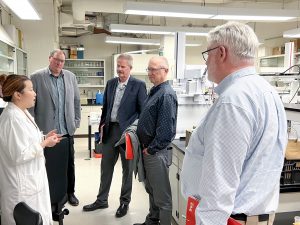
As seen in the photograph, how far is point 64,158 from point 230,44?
5.18 ft

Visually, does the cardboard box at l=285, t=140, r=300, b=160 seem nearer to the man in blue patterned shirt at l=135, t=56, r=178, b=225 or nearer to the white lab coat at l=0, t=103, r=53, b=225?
the man in blue patterned shirt at l=135, t=56, r=178, b=225

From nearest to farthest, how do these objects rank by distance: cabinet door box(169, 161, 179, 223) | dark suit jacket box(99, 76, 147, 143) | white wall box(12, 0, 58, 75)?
1. cabinet door box(169, 161, 179, 223)
2. dark suit jacket box(99, 76, 147, 143)
3. white wall box(12, 0, 58, 75)

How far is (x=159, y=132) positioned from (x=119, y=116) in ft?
2.44

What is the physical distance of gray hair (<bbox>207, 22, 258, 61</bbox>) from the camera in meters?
1.07

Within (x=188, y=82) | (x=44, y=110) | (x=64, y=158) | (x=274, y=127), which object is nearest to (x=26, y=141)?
(x=64, y=158)

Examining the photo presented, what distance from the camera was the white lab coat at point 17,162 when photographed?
1774 mm

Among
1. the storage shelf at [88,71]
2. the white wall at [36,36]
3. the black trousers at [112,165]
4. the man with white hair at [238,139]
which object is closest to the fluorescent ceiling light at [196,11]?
the black trousers at [112,165]

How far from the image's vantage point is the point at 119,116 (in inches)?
117

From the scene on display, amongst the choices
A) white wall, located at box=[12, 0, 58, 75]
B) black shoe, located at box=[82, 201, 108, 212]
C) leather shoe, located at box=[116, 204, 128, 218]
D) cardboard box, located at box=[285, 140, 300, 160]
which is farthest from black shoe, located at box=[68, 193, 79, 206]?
white wall, located at box=[12, 0, 58, 75]

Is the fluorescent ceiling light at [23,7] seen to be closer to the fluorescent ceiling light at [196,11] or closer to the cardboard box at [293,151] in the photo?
the fluorescent ceiling light at [196,11]

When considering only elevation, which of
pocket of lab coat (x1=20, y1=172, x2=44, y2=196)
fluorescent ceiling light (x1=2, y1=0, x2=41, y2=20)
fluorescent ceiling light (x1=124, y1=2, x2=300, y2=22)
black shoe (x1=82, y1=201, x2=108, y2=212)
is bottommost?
black shoe (x1=82, y1=201, x2=108, y2=212)

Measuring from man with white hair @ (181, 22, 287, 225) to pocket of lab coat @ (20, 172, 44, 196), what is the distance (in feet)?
3.79

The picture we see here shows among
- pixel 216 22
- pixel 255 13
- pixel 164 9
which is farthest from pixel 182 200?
pixel 216 22

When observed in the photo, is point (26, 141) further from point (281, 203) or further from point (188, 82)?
point (188, 82)
